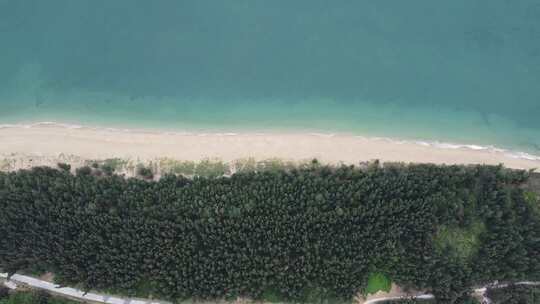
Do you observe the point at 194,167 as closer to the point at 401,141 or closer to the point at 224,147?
the point at 224,147

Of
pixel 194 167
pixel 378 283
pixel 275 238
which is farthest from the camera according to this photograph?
pixel 194 167

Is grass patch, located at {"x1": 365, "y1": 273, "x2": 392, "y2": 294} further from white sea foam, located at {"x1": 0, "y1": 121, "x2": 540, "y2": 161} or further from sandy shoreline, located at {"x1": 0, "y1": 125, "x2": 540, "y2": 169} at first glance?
white sea foam, located at {"x1": 0, "y1": 121, "x2": 540, "y2": 161}

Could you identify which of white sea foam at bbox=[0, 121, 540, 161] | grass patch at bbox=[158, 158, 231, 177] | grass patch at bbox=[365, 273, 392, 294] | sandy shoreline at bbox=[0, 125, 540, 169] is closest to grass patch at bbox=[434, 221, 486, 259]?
grass patch at bbox=[365, 273, 392, 294]

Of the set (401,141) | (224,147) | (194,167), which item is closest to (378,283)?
(401,141)

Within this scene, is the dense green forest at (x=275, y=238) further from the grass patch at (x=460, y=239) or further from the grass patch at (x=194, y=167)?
the grass patch at (x=194, y=167)

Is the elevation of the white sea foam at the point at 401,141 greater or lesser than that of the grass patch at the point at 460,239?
greater

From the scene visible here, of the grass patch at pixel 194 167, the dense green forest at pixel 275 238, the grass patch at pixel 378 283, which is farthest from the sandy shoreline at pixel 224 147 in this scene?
the grass patch at pixel 378 283

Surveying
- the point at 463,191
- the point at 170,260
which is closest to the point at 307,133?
the point at 463,191
